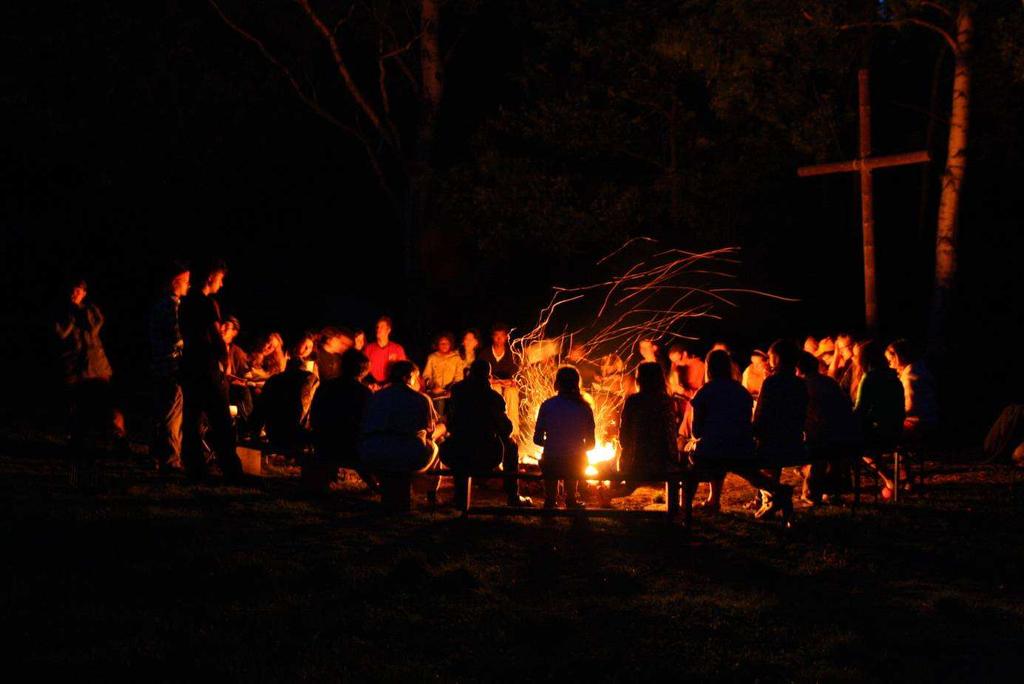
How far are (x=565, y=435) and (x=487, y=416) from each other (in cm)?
69

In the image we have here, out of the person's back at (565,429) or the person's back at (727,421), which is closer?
the person's back at (727,421)

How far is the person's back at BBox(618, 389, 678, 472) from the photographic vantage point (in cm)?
908

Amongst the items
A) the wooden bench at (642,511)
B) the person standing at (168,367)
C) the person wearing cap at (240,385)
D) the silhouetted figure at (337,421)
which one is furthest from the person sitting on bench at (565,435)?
the person wearing cap at (240,385)

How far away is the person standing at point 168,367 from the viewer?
9773 mm

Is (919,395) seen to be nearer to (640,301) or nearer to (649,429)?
(649,429)

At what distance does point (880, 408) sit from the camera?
9867 mm

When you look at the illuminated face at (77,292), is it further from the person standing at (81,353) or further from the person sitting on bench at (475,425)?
the person sitting on bench at (475,425)

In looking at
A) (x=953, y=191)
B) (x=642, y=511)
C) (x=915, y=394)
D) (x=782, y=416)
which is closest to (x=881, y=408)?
(x=915, y=394)

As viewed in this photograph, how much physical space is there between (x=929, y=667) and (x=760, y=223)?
56.5 feet

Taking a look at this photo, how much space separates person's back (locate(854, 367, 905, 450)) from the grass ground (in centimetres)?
68

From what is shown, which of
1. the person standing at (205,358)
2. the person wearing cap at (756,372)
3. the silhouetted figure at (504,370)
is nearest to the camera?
the person standing at (205,358)

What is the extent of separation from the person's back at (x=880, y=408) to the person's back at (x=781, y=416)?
3.67 ft

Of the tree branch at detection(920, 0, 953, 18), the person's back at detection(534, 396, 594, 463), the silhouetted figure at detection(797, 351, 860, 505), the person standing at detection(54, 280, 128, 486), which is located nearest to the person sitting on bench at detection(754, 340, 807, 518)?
the silhouetted figure at detection(797, 351, 860, 505)

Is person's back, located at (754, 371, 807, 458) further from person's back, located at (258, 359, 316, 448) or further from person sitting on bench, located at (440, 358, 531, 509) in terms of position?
person's back, located at (258, 359, 316, 448)
